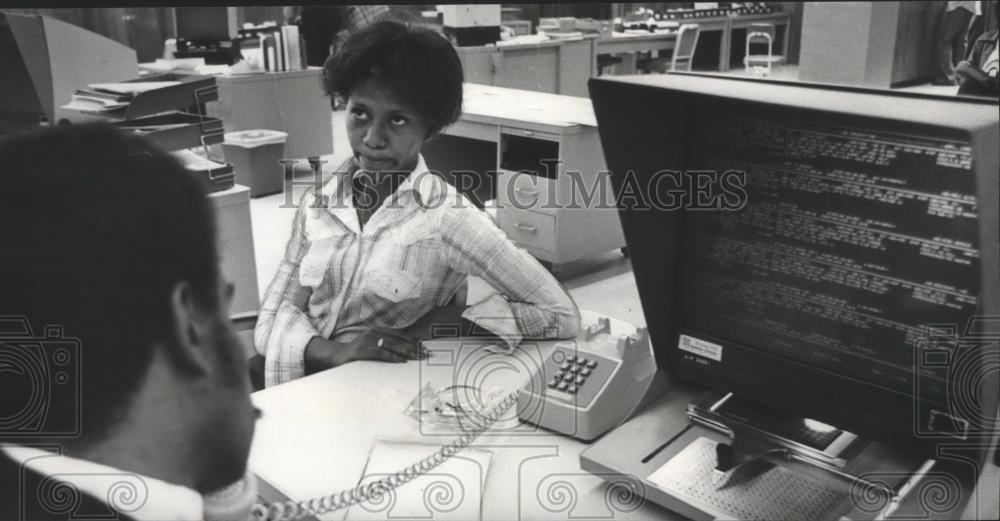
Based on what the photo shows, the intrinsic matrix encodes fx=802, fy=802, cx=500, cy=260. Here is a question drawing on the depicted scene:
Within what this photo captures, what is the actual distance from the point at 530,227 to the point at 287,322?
2.02 m

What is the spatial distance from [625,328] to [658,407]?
0.56 ft

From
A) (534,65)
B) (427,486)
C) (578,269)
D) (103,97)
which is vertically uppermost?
(103,97)

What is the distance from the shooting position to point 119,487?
25.2 inches

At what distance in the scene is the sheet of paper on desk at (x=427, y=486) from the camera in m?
0.88

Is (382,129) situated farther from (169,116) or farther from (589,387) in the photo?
(589,387)

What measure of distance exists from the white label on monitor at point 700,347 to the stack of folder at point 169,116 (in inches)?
21.3

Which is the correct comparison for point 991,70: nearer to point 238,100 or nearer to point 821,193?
point 821,193

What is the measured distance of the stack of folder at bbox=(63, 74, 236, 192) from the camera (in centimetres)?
72

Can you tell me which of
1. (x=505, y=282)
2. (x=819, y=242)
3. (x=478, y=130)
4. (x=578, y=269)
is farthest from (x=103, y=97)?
(x=578, y=269)

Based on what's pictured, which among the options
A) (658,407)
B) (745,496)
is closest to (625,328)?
(658,407)

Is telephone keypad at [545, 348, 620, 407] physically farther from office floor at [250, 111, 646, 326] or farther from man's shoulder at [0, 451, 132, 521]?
office floor at [250, 111, 646, 326]

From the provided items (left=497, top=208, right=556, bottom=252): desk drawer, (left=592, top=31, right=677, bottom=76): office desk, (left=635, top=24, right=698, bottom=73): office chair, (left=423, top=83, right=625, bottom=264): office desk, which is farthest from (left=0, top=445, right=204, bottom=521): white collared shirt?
(left=635, top=24, right=698, bottom=73): office chair

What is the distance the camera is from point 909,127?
62cm

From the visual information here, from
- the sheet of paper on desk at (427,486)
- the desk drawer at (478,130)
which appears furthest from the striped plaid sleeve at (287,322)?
the desk drawer at (478,130)
